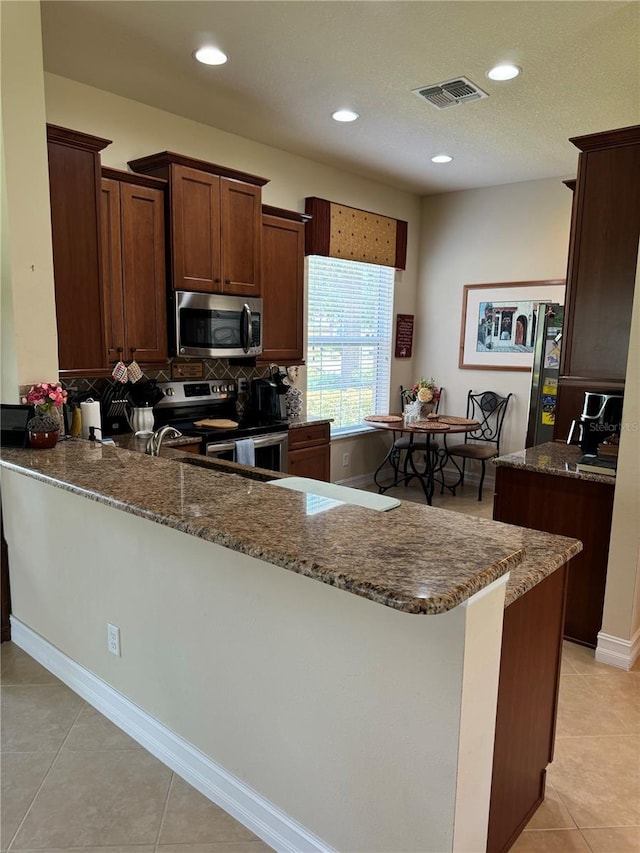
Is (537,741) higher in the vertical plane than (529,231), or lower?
lower

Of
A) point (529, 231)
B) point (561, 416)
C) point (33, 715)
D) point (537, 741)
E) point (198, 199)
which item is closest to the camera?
point (537, 741)

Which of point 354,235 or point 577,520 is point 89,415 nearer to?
point 577,520

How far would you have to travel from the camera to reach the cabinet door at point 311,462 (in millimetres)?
4449

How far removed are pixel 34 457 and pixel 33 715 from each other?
102 centimetres

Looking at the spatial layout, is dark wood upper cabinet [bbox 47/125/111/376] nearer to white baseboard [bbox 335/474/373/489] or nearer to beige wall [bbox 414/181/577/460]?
white baseboard [bbox 335/474/373/489]

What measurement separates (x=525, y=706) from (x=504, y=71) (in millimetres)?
3121

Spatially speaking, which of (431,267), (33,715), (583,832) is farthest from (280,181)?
(583,832)

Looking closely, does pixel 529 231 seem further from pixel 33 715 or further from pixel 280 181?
pixel 33 715

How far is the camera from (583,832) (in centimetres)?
183

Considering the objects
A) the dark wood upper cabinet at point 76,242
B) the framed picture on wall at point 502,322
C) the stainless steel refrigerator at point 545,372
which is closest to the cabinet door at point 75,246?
the dark wood upper cabinet at point 76,242

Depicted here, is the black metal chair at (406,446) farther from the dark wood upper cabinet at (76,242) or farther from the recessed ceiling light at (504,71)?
the dark wood upper cabinet at (76,242)

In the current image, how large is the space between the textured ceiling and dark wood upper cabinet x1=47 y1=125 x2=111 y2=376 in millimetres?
525

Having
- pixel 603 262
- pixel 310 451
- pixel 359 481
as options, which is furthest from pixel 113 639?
pixel 359 481

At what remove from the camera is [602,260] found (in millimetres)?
3131
